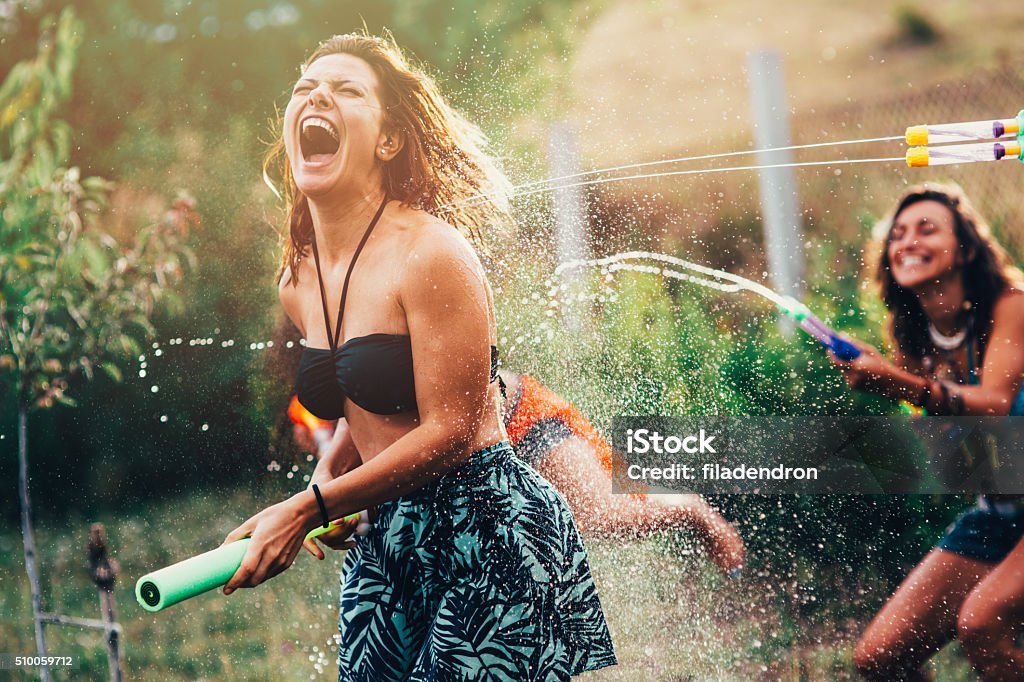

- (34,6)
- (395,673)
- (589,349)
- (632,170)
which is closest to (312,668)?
(395,673)

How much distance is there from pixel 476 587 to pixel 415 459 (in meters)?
0.29

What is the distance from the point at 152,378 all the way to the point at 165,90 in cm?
77

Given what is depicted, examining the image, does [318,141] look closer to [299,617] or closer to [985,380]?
[299,617]

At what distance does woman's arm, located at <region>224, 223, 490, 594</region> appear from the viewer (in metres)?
2.00

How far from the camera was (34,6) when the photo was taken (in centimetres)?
269

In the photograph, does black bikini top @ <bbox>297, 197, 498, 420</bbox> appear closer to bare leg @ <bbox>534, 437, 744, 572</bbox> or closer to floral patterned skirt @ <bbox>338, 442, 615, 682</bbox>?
floral patterned skirt @ <bbox>338, 442, 615, 682</bbox>

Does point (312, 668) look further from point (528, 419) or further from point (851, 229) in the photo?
point (851, 229)

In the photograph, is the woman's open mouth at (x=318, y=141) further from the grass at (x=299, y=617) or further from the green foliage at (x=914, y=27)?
the green foliage at (x=914, y=27)

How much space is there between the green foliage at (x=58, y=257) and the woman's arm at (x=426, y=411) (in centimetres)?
88

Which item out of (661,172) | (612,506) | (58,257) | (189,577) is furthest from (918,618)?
(58,257)

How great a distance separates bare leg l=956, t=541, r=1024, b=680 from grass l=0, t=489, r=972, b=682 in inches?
2.4

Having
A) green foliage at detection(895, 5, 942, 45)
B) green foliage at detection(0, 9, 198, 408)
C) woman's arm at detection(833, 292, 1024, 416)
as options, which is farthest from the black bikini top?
green foliage at detection(895, 5, 942, 45)

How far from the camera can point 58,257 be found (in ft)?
9.04

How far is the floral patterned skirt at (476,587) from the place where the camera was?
6.44ft
